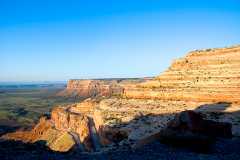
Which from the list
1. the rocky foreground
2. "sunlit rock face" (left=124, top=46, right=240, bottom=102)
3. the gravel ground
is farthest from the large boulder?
"sunlit rock face" (left=124, top=46, right=240, bottom=102)

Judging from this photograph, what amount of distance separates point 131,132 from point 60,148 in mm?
21853

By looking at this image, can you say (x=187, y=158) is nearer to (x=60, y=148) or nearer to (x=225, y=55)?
(x=225, y=55)

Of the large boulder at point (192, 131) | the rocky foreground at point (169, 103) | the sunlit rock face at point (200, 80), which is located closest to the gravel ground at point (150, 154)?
the large boulder at point (192, 131)

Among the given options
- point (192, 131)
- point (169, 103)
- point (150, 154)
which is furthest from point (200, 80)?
point (150, 154)

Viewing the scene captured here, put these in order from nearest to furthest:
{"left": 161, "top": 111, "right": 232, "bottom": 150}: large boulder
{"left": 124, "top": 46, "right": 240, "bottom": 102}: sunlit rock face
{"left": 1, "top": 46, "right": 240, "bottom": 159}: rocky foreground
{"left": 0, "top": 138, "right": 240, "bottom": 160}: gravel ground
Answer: {"left": 0, "top": 138, "right": 240, "bottom": 160}: gravel ground < {"left": 161, "top": 111, "right": 232, "bottom": 150}: large boulder < {"left": 1, "top": 46, "right": 240, "bottom": 159}: rocky foreground < {"left": 124, "top": 46, "right": 240, "bottom": 102}: sunlit rock face

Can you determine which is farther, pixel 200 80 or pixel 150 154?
pixel 200 80

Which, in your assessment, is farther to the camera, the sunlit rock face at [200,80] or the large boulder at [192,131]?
the sunlit rock face at [200,80]

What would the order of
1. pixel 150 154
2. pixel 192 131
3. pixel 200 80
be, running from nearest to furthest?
pixel 150 154, pixel 192 131, pixel 200 80

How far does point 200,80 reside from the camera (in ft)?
173

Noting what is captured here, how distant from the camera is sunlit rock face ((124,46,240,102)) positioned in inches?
1930

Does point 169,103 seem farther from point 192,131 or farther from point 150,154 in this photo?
point 150,154

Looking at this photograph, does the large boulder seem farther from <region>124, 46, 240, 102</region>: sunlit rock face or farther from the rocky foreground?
<region>124, 46, 240, 102</region>: sunlit rock face

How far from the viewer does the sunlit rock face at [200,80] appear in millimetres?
49031

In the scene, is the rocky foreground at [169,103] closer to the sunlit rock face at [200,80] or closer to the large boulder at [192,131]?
the sunlit rock face at [200,80]
